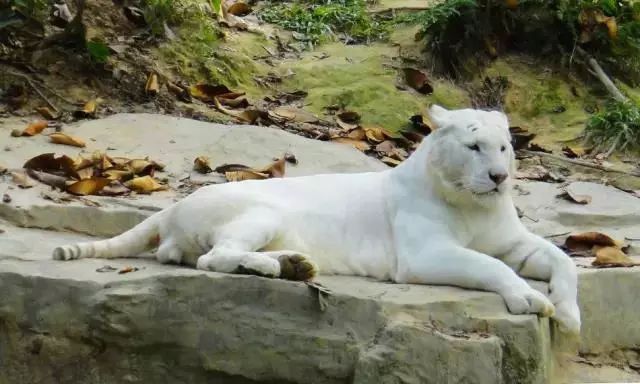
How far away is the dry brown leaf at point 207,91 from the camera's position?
918 cm

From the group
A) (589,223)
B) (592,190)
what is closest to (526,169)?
(592,190)

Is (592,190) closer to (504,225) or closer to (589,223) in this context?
(589,223)

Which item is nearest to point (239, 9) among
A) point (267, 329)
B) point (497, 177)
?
point (497, 177)

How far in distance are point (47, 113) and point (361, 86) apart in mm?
2782

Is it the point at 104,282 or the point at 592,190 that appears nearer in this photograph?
the point at 104,282

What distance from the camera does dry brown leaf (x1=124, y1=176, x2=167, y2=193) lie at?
694 cm

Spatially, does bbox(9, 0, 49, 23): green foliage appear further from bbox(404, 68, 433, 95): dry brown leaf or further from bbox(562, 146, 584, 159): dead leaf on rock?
bbox(562, 146, 584, 159): dead leaf on rock

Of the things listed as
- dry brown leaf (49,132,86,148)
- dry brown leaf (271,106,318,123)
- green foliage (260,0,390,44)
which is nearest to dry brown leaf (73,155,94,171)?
dry brown leaf (49,132,86,148)

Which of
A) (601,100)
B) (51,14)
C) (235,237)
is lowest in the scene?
(601,100)

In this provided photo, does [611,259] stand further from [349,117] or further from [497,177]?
[349,117]

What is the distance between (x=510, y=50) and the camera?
10570mm

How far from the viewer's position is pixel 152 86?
900 cm

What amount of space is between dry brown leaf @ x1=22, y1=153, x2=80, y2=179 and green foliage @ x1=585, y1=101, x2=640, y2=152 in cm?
447

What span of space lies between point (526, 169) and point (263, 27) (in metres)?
3.56
